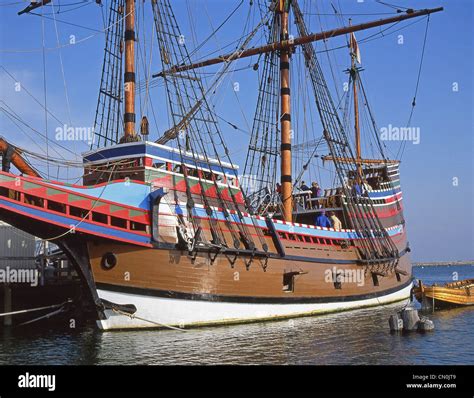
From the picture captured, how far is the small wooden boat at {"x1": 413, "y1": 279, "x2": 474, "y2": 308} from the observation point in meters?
27.6

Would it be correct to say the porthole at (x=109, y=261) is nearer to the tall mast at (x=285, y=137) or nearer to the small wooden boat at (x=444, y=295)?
the tall mast at (x=285, y=137)

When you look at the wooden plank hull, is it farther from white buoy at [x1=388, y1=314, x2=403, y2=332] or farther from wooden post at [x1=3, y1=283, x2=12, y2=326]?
wooden post at [x1=3, y1=283, x2=12, y2=326]

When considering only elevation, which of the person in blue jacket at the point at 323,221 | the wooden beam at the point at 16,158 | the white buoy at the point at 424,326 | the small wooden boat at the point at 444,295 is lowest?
the white buoy at the point at 424,326

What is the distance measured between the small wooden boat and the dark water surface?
5.77 m

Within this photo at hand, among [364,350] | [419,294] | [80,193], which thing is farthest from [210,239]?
[419,294]

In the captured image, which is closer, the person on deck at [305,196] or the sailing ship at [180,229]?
the sailing ship at [180,229]

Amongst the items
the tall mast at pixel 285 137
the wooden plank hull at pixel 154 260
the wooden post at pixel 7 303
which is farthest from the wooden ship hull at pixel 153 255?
the wooden post at pixel 7 303

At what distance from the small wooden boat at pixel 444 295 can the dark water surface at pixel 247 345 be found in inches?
227

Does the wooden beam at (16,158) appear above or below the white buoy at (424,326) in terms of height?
above

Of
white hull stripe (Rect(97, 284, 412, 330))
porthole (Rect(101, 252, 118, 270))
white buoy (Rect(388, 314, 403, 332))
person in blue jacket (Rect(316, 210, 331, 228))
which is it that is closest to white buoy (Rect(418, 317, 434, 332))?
white buoy (Rect(388, 314, 403, 332))

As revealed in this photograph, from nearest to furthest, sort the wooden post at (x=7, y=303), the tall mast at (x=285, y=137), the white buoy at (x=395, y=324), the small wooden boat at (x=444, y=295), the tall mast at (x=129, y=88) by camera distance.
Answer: the white buoy at (x=395, y=324), the tall mast at (x=129, y=88), the wooden post at (x=7, y=303), the tall mast at (x=285, y=137), the small wooden boat at (x=444, y=295)

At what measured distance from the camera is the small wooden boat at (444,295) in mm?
27578
